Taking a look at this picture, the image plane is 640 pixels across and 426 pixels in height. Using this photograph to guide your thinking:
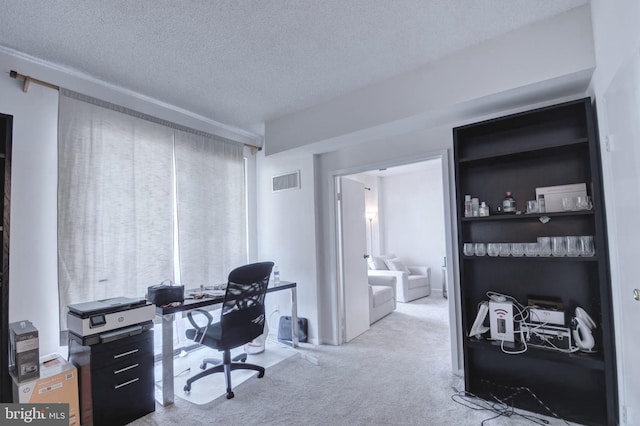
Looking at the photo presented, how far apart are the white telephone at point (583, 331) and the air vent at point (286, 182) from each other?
2.85 m

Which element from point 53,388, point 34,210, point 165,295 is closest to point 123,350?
point 53,388

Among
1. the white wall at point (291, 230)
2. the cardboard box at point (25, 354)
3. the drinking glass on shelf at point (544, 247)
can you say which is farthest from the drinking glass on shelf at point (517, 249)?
the cardboard box at point (25, 354)

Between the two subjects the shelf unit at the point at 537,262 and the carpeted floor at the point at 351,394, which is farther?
the carpeted floor at the point at 351,394

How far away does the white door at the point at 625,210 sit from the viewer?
53.6 inches

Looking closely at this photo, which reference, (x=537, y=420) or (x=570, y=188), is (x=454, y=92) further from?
(x=537, y=420)

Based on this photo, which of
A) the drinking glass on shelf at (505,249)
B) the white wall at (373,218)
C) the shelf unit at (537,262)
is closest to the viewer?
the shelf unit at (537,262)

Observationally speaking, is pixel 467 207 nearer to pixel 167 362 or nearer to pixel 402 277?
pixel 167 362

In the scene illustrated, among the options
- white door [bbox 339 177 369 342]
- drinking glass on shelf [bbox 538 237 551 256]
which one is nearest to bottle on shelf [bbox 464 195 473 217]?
drinking glass on shelf [bbox 538 237 551 256]

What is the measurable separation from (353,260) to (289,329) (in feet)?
3.76

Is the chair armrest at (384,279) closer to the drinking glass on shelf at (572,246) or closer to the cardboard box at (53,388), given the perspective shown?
the drinking glass on shelf at (572,246)

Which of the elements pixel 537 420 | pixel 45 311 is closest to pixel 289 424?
pixel 537 420

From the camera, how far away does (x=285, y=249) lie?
12.8 ft

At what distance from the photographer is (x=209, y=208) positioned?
11.4 ft

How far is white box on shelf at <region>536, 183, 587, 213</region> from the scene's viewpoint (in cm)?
209
